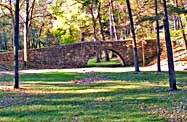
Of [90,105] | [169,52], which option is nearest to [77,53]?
[169,52]

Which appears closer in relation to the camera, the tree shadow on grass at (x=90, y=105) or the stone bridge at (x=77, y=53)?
the tree shadow on grass at (x=90, y=105)

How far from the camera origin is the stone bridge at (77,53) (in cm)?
3981

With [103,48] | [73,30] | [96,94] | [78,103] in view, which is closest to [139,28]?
[103,48]

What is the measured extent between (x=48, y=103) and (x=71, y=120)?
3.67 metres

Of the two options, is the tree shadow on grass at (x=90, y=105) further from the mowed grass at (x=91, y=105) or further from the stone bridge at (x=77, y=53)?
the stone bridge at (x=77, y=53)

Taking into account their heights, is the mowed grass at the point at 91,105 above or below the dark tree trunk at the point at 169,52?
below

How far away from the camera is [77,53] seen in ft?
136

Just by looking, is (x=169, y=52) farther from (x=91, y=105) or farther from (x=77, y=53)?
(x=77, y=53)

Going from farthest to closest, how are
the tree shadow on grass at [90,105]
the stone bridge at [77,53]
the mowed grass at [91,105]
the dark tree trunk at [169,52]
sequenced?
the stone bridge at [77,53], the dark tree trunk at [169,52], the tree shadow on grass at [90,105], the mowed grass at [91,105]

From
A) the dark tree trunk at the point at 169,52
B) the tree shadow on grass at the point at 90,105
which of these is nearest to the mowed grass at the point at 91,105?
the tree shadow on grass at the point at 90,105

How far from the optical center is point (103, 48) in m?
41.5

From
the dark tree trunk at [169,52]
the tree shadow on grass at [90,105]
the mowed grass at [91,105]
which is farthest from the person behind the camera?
the dark tree trunk at [169,52]

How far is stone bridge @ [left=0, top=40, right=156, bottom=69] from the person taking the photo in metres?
39.8

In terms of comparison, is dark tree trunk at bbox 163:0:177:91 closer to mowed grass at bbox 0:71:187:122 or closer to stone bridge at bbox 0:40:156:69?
mowed grass at bbox 0:71:187:122
